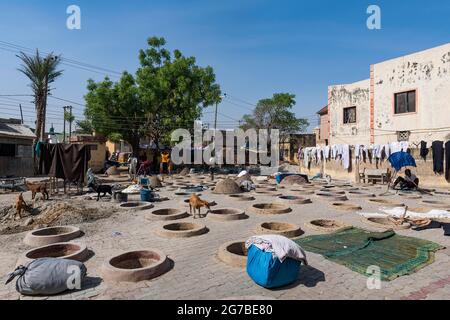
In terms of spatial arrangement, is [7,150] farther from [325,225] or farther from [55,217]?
[325,225]

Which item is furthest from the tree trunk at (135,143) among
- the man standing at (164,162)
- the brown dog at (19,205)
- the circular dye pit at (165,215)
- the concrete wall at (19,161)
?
the circular dye pit at (165,215)

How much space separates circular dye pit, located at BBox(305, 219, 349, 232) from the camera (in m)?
8.29

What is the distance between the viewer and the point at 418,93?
21.1 m

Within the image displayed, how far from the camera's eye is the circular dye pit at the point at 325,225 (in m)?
8.29

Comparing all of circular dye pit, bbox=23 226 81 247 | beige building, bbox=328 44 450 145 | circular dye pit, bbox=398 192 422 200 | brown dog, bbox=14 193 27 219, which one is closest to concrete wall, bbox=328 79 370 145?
beige building, bbox=328 44 450 145

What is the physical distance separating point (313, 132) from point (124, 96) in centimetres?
3188

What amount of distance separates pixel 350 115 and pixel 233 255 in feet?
79.3

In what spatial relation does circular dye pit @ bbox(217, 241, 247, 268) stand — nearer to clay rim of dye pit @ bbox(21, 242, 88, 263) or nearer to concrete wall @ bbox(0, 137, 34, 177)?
clay rim of dye pit @ bbox(21, 242, 88, 263)
